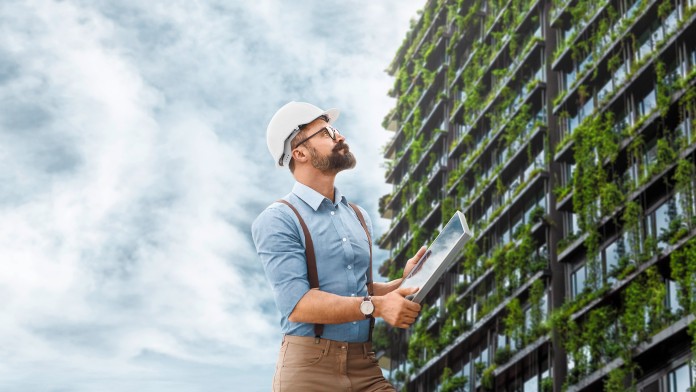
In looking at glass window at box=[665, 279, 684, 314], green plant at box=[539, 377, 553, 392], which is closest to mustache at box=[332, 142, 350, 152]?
glass window at box=[665, 279, 684, 314]

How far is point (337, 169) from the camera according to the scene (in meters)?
3.69

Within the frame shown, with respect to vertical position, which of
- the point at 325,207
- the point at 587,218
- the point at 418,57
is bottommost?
the point at 325,207

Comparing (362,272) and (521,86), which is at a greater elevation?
(521,86)

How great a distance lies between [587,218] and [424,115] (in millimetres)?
25889

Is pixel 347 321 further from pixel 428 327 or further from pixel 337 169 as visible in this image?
pixel 428 327

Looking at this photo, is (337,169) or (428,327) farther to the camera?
(428,327)

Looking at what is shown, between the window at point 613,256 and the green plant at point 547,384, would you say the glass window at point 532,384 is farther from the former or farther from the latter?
the window at point 613,256

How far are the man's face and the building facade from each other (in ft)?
71.5

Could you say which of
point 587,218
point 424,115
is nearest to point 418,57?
point 424,115

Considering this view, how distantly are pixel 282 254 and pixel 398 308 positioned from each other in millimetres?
506

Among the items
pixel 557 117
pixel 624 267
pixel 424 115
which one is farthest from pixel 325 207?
pixel 424 115

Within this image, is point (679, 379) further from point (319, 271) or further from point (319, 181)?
point (319, 271)

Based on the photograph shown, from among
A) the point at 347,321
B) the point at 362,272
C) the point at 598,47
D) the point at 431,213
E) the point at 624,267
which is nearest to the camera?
the point at 347,321

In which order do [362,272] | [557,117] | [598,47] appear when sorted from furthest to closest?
[557,117] < [598,47] < [362,272]
